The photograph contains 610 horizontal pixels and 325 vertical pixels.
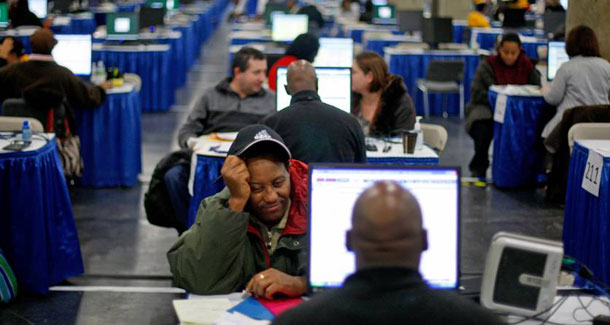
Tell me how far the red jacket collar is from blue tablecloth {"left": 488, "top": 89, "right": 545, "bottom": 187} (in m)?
4.91

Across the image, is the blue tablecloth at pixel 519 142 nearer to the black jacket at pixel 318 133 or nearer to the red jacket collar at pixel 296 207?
the black jacket at pixel 318 133

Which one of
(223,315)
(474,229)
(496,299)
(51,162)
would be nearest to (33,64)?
(51,162)

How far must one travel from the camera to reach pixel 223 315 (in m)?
2.69

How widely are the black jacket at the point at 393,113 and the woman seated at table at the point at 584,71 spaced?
Result: 166cm

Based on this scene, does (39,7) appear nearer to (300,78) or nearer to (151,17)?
(151,17)

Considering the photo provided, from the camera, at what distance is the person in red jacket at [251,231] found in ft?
9.68

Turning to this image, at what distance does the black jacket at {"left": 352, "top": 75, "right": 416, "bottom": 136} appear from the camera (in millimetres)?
6109

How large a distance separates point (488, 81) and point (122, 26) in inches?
212

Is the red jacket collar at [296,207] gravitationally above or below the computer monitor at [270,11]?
below

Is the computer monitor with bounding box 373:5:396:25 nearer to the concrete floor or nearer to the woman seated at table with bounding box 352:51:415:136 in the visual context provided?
the concrete floor

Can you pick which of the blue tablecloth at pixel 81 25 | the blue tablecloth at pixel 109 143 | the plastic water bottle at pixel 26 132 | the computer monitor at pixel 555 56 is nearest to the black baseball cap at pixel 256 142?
the plastic water bottle at pixel 26 132

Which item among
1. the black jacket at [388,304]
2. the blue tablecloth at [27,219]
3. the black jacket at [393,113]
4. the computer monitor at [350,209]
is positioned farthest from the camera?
the black jacket at [393,113]

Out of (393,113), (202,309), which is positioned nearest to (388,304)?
(202,309)

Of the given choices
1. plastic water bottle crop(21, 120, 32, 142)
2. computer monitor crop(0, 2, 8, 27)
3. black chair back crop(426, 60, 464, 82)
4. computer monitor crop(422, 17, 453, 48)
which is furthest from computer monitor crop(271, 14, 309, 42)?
plastic water bottle crop(21, 120, 32, 142)
